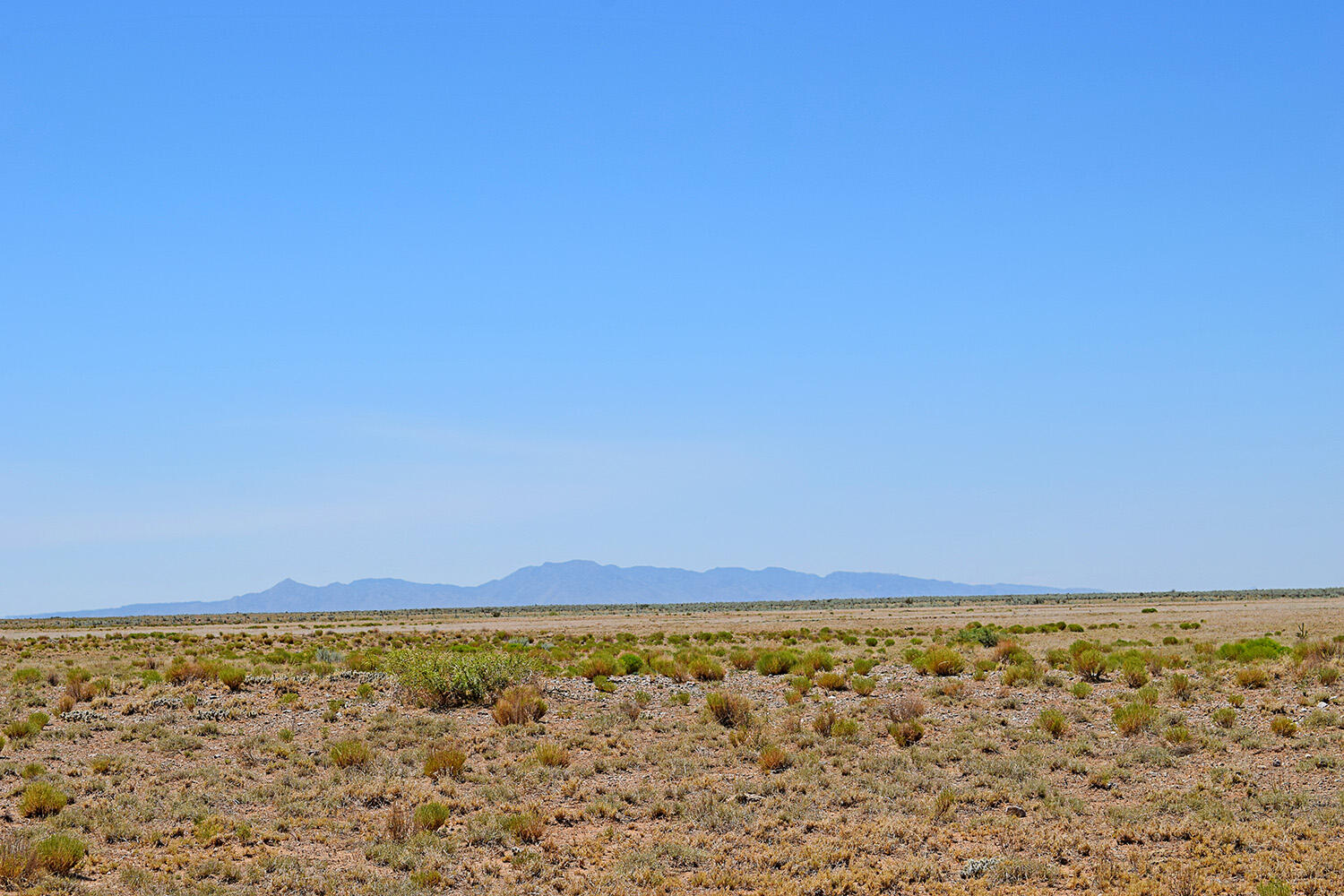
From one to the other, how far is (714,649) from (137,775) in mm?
27566

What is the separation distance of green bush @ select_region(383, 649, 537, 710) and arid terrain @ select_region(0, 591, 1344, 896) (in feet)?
0.25

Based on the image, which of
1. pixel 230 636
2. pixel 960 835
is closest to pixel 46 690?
pixel 960 835

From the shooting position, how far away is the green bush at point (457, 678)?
909 inches

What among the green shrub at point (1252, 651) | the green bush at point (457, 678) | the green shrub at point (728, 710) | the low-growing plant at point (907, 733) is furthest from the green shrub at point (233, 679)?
the green shrub at point (1252, 651)

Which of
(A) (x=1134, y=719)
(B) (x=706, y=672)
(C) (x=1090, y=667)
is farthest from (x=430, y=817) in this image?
(C) (x=1090, y=667)

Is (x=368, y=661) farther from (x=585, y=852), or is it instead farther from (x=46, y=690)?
(x=585, y=852)

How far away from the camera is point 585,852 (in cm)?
1223

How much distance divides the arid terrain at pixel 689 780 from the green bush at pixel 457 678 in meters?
0.08

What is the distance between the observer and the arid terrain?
1142cm

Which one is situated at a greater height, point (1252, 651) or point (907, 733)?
point (907, 733)

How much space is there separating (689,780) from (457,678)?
9493 mm

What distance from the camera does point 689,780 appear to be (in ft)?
50.9

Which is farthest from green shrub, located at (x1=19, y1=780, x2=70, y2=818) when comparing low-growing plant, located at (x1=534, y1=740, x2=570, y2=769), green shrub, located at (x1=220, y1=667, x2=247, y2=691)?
green shrub, located at (x1=220, y1=667, x2=247, y2=691)

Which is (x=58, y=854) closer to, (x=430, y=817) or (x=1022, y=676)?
(x=430, y=817)
